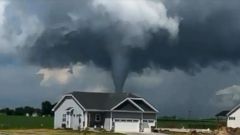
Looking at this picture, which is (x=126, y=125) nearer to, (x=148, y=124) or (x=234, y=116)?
(x=148, y=124)

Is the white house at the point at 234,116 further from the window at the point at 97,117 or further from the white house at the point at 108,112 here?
the window at the point at 97,117

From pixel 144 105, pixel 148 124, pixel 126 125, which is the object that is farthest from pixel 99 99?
pixel 148 124

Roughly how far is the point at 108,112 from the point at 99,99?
384cm

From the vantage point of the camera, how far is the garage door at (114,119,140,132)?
3396 inches

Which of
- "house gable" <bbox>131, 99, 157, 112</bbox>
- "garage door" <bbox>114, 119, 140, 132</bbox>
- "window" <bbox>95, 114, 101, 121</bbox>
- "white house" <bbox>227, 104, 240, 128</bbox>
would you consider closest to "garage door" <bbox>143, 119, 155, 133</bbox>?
"garage door" <bbox>114, 119, 140, 132</bbox>

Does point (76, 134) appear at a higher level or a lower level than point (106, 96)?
lower

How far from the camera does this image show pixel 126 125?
285ft

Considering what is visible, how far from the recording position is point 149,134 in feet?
260

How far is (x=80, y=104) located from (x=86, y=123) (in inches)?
110

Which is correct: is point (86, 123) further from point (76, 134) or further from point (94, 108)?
point (76, 134)

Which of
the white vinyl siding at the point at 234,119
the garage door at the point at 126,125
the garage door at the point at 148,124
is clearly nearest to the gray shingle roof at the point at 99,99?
the garage door at the point at 126,125

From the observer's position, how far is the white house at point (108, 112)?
282 ft

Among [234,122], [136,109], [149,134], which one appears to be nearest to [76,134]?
[149,134]

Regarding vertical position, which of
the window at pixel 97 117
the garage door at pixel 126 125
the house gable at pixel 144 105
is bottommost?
the garage door at pixel 126 125
